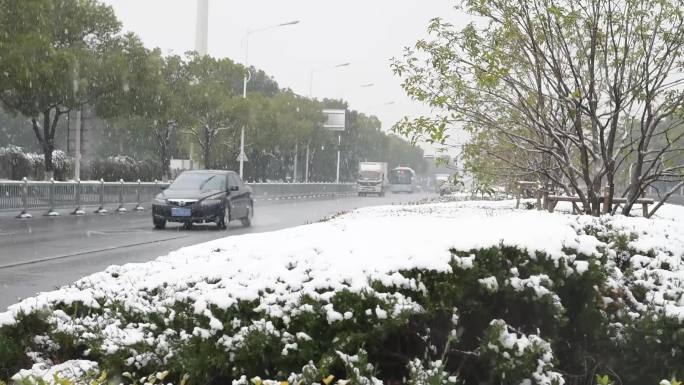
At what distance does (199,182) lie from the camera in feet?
70.3

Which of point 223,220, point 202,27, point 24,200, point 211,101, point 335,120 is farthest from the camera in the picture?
point 335,120

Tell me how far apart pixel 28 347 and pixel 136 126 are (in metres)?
50.7

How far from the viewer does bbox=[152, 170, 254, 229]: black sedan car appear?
66.3 ft

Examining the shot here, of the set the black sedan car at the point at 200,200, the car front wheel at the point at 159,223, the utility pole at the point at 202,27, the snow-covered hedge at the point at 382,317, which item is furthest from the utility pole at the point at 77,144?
the snow-covered hedge at the point at 382,317

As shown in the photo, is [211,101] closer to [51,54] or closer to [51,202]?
[51,54]

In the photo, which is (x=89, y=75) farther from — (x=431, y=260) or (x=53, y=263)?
(x=431, y=260)

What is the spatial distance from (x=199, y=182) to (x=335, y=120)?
57.0m

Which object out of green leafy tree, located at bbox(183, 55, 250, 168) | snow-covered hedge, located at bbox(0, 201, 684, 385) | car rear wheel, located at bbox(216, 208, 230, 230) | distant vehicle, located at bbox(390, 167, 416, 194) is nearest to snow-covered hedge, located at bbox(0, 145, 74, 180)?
green leafy tree, located at bbox(183, 55, 250, 168)

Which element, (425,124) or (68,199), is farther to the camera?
(68,199)

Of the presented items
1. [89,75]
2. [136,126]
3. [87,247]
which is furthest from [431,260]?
[136,126]

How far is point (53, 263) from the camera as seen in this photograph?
489 inches

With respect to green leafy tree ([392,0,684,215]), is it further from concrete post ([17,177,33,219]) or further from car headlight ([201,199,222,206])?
concrete post ([17,177,33,219])

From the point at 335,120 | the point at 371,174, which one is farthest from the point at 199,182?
the point at 335,120

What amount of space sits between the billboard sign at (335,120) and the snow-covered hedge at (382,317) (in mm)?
72052
